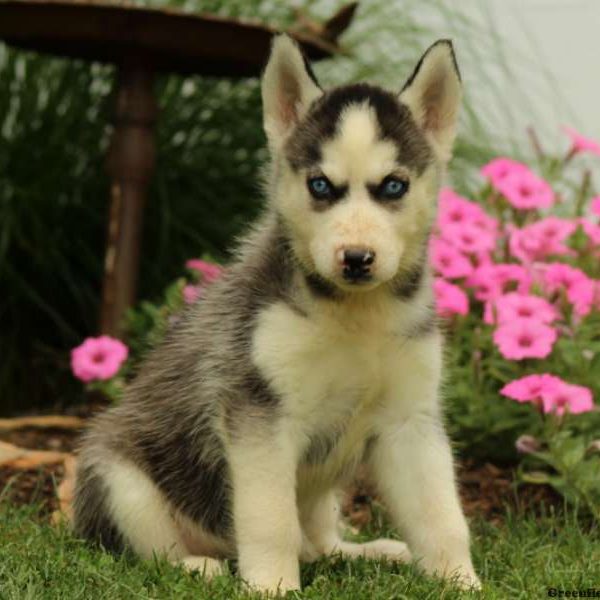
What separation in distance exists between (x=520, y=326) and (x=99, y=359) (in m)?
2.27

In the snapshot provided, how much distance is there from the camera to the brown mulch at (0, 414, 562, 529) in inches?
225

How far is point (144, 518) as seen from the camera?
4484mm

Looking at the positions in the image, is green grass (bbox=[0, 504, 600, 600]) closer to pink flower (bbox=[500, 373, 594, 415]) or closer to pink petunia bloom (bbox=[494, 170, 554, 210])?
pink flower (bbox=[500, 373, 594, 415])

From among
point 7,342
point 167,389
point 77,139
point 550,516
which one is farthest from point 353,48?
point 167,389

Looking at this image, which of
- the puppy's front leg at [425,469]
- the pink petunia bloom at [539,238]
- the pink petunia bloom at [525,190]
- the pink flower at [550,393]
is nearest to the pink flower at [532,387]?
the pink flower at [550,393]

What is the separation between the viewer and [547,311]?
230 inches

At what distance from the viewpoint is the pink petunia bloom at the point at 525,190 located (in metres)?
6.57

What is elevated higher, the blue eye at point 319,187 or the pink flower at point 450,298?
the blue eye at point 319,187

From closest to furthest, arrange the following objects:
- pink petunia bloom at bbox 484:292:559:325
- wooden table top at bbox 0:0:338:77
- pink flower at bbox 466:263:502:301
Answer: pink petunia bloom at bbox 484:292:559:325
pink flower at bbox 466:263:502:301
wooden table top at bbox 0:0:338:77

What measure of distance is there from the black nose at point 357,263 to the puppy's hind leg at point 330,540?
119 cm

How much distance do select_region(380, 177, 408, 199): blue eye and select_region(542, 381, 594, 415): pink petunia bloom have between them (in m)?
1.67

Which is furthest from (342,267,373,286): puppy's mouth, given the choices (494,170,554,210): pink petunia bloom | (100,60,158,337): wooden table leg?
(100,60,158,337): wooden table leg

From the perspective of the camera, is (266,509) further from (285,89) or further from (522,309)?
(522,309)

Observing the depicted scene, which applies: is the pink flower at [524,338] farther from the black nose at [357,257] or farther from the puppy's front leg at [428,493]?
the black nose at [357,257]
